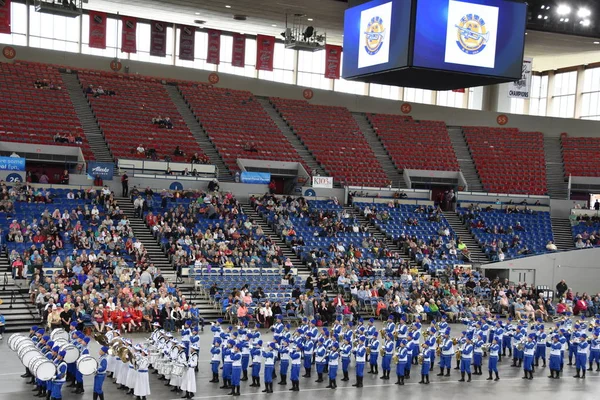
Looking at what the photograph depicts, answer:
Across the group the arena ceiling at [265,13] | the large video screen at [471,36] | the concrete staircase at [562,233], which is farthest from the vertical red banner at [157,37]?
the large video screen at [471,36]

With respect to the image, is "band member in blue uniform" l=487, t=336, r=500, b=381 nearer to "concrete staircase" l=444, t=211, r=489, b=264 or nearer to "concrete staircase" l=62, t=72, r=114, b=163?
"concrete staircase" l=444, t=211, r=489, b=264

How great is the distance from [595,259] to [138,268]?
2584cm

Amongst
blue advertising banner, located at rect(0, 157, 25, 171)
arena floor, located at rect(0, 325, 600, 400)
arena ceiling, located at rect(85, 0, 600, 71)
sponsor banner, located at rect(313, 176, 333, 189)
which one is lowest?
arena floor, located at rect(0, 325, 600, 400)

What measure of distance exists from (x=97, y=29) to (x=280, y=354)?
2973 centimetres

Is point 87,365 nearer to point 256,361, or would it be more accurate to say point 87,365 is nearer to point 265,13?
point 256,361

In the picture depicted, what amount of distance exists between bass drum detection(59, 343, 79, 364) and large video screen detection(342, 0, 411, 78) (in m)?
9.70

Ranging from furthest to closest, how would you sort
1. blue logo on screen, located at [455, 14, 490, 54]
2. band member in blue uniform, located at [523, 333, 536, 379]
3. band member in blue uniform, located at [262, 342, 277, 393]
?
1. band member in blue uniform, located at [523, 333, 536, 379]
2. band member in blue uniform, located at [262, 342, 277, 393]
3. blue logo on screen, located at [455, 14, 490, 54]

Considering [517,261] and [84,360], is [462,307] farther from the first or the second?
[84,360]


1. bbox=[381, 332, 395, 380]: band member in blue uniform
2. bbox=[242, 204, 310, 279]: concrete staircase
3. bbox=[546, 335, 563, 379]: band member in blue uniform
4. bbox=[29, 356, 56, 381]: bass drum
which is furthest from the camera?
bbox=[242, 204, 310, 279]: concrete staircase

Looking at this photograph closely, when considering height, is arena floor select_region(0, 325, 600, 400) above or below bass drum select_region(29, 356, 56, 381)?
below

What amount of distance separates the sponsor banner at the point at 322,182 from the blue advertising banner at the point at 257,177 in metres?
2.80

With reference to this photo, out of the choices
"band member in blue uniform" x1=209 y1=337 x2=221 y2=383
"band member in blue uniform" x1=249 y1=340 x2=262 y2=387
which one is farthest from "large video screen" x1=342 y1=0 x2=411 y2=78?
"band member in blue uniform" x1=209 y1=337 x2=221 y2=383

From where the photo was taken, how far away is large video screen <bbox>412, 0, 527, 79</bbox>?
12773mm

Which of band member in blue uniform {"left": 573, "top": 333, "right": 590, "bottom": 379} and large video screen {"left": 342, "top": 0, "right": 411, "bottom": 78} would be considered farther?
band member in blue uniform {"left": 573, "top": 333, "right": 590, "bottom": 379}
